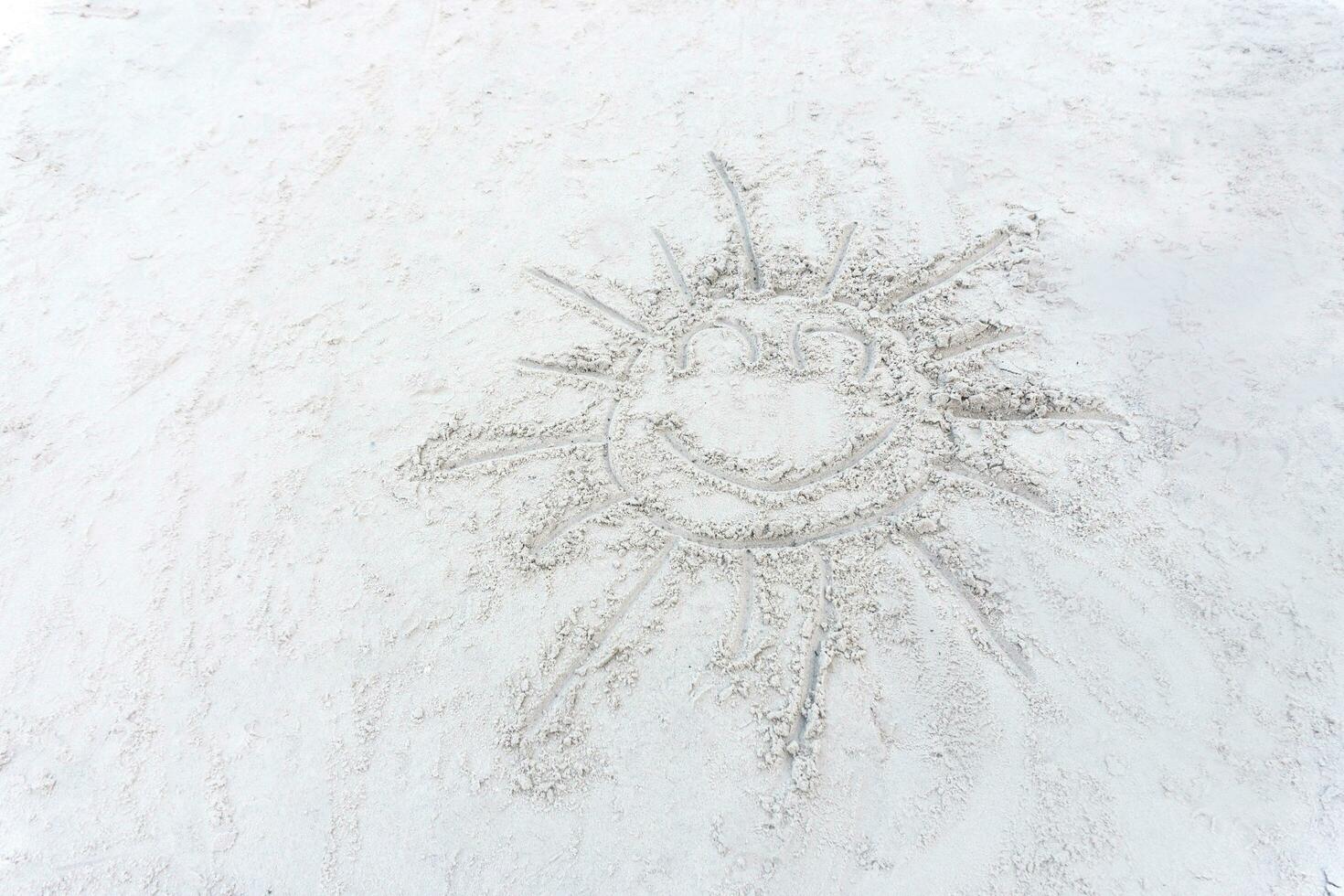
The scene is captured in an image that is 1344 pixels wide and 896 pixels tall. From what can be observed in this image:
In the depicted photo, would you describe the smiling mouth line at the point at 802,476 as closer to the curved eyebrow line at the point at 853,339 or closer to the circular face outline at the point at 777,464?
the circular face outline at the point at 777,464

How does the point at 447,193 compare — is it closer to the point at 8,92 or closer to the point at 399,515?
the point at 399,515

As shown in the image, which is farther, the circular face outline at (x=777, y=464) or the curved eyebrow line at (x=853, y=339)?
the curved eyebrow line at (x=853, y=339)

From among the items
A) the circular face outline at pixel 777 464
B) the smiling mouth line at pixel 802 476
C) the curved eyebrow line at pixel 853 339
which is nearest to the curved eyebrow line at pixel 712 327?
the circular face outline at pixel 777 464

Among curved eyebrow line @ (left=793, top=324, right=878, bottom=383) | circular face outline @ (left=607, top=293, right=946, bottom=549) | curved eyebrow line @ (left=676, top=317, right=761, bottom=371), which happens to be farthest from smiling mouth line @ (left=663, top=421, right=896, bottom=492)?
curved eyebrow line @ (left=676, top=317, right=761, bottom=371)

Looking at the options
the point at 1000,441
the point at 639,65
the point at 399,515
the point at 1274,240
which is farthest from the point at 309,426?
the point at 1274,240

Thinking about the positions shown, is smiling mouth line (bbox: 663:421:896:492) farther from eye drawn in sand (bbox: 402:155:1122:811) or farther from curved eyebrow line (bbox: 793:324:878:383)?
curved eyebrow line (bbox: 793:324:878:383)

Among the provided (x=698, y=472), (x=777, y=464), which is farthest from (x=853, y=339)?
(x=698, y=472)

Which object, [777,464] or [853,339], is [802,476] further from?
[853,339]
